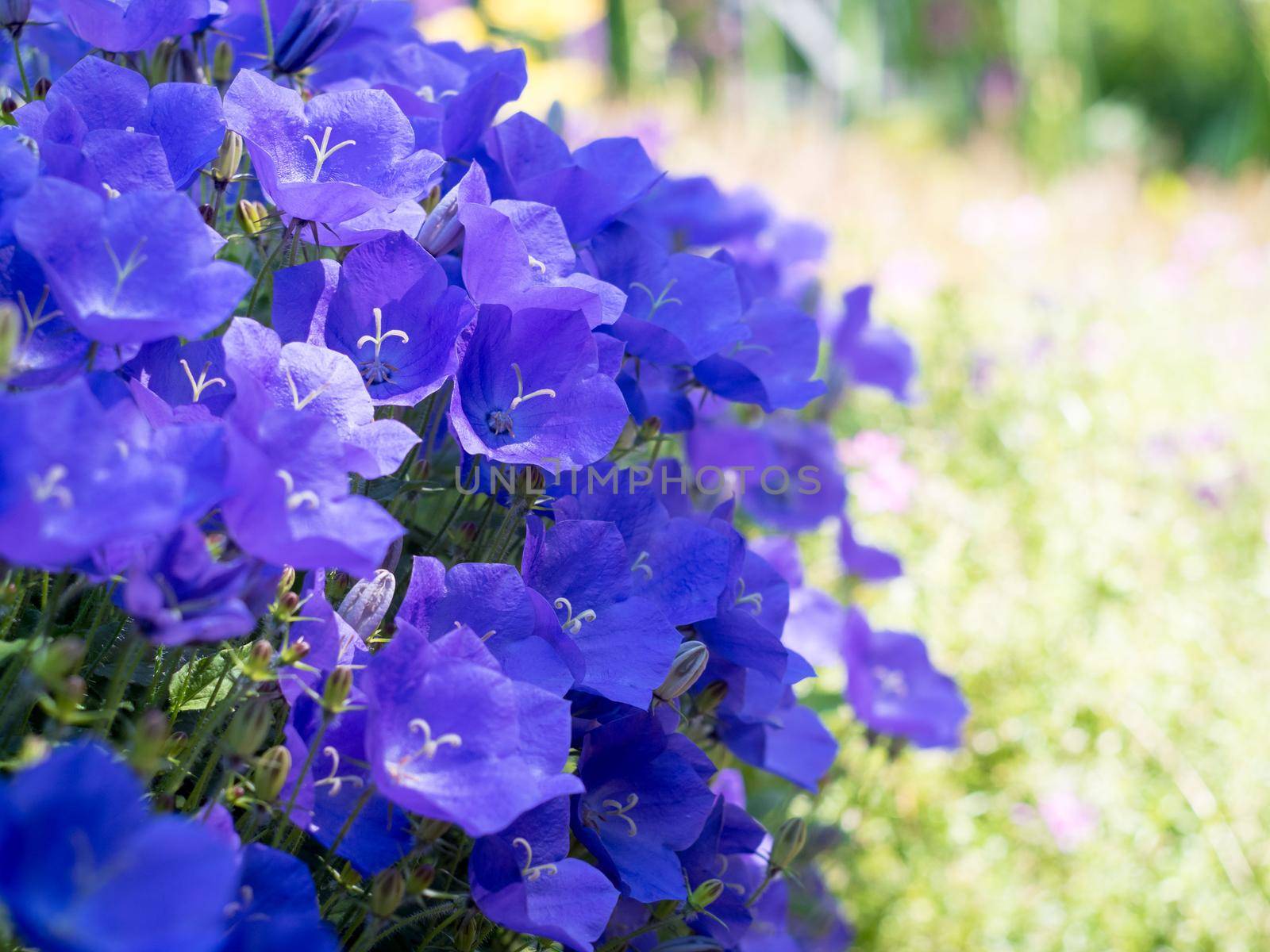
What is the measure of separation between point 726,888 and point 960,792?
1.82 metres

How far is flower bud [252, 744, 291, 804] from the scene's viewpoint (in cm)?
80

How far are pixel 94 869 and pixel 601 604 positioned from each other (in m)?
0.55

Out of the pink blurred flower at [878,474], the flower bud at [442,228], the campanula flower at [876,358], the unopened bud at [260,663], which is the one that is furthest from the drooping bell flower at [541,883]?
the pink blurred flower at [878,474]

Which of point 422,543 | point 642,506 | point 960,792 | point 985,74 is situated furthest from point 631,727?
point 985,74

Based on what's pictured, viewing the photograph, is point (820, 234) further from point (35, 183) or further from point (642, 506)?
point (35, 183)

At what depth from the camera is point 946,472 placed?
4.14m

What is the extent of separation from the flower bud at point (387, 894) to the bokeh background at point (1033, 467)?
1.15 m

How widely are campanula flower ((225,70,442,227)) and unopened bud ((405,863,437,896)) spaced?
0.58 m

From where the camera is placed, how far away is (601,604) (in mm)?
1087

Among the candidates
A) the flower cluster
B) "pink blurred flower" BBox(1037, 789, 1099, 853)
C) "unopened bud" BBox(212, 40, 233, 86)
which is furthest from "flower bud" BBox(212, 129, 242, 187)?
"pink blurred flower" BBox(1037, 789, 1099, 853)

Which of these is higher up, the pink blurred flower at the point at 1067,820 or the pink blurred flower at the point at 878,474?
the pink blurred flower at the point at 878,474

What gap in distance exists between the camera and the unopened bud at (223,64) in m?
1.44

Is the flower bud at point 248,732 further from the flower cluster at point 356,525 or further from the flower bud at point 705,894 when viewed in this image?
the flower bud at point 705,894

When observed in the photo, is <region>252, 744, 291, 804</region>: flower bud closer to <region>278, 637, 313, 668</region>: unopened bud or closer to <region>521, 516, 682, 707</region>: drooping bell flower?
<region>278, 637, 313, 668</region>: unopened bud
